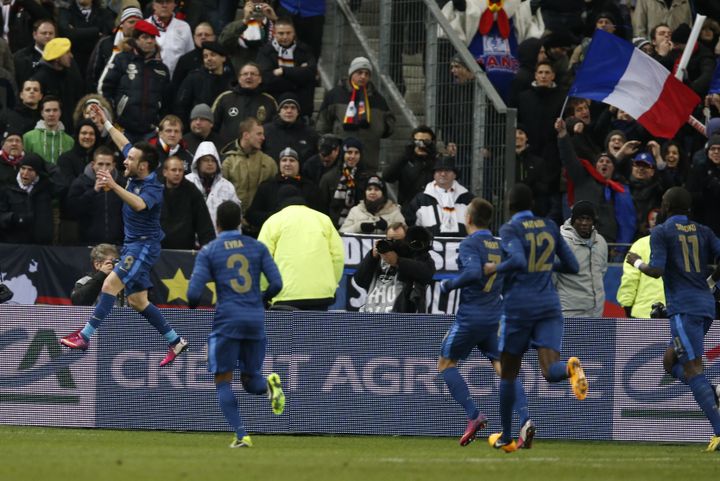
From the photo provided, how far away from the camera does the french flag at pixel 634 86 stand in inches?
770

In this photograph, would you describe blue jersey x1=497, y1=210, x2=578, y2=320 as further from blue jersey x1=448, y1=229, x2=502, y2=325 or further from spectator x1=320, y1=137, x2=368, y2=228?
spectator x1=320, y1=137, x2=368, y2=228

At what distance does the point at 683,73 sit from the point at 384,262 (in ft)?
19.9

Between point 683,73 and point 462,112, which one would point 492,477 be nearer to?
point 462,112

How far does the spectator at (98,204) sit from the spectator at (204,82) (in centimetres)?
221

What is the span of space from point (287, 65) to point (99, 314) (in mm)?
5978

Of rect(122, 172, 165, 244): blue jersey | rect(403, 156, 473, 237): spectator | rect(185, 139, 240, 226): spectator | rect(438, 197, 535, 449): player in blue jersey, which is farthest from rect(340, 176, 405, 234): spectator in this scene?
rect(438, 197, 535, 449): player in blue jersey

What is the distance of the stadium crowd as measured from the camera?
1830 centimetres

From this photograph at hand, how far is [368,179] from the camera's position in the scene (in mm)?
18906

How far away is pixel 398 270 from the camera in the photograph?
17.0 m

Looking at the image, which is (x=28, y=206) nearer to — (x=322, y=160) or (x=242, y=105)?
(x=242, y=105)

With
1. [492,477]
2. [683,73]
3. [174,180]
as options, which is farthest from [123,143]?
[683,73]

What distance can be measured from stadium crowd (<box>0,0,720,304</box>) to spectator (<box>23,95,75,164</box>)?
19 millimetres

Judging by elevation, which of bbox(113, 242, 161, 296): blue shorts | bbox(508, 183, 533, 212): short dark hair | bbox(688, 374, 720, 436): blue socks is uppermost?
bbox(508, 183, 533, 212): short dark hair

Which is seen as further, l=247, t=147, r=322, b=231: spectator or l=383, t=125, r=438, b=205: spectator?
l=383, t=125, r=438, b=205: spectator
